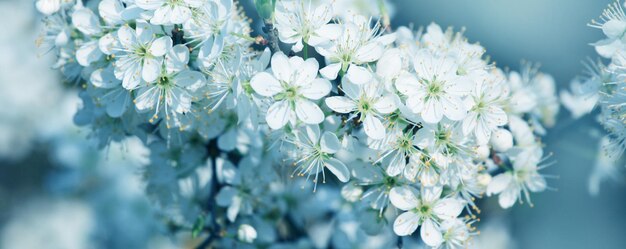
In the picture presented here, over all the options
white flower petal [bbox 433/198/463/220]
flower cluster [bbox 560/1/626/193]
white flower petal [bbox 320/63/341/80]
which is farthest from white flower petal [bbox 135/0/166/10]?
flower cluster [bbox 560/1/626/193]

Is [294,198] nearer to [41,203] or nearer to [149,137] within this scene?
[149,137]

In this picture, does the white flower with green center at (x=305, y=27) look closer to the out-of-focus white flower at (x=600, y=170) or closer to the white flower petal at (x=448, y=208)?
the white flower petal at (x=448, y=208)

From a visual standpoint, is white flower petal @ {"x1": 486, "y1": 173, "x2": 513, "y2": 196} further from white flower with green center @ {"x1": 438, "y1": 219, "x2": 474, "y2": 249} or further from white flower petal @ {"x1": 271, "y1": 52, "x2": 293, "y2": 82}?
white flower petal @ {"x1": 271, "y1": 52, "x2": 293, "y2": 82}

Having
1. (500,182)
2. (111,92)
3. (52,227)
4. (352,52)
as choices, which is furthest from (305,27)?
(52,227)

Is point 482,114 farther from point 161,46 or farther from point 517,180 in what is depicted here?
point 161,46

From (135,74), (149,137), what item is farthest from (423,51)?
(149,137)

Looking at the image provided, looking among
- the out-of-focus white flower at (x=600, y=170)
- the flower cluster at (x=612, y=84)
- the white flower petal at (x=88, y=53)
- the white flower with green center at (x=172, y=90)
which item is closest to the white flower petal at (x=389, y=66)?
the white flower with green center at (x=172, y=90)
